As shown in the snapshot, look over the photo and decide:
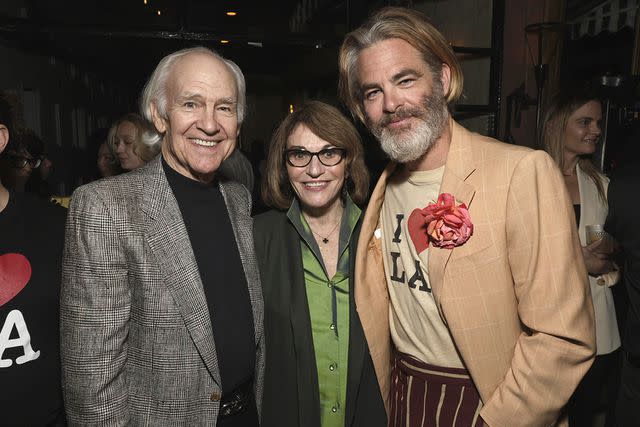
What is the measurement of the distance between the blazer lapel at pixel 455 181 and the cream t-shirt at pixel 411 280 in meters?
0.09

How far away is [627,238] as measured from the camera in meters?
1.97

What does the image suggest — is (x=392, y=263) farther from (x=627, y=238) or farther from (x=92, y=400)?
(x=92, y=400)

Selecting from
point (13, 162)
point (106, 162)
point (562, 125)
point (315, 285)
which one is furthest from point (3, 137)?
point (562, 125)

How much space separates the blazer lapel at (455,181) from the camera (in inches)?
68.7

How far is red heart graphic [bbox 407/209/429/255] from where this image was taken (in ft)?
6.06

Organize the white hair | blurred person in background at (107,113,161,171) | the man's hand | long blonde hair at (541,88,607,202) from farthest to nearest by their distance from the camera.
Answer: blurred person in background at (107,113,161,171) → long blonde hair at (541,88,607,202) → the man's hand → the white hair

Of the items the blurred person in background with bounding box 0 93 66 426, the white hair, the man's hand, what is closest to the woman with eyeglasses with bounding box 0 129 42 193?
the blurred person in background with bounding box 0 93 66 426

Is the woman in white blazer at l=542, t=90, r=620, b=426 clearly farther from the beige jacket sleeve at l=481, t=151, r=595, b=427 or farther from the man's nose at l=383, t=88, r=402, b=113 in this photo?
the man's nose at l=383, t=88, r=402, b=113

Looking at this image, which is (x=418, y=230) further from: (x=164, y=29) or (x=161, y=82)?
(x=164, y=29)

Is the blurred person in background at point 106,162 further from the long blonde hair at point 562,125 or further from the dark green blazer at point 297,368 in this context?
the long blonde hair at point 562,125

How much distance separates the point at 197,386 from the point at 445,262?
971 millimetres

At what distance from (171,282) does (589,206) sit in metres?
2.56

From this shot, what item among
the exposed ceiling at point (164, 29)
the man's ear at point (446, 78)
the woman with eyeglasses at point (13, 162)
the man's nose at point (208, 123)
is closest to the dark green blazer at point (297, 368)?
the man's nose at point (208, 123)

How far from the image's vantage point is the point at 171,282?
164 centimetres
